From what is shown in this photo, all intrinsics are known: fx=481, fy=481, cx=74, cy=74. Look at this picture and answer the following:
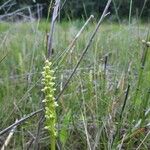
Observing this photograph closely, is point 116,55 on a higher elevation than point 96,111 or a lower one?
lower

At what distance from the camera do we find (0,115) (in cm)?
120

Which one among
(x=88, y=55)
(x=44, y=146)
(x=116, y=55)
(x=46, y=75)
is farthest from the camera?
(x=116, y=55)

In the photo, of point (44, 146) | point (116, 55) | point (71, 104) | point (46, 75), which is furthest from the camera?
point (116, 55)

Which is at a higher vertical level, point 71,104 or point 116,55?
point 71,104

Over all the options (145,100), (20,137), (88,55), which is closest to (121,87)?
(145,100)

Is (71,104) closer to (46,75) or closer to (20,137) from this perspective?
(20,137)

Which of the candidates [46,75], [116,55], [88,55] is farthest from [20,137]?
[116,55]

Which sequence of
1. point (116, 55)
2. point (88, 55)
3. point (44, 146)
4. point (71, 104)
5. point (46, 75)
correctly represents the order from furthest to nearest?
point (116, 55)
point (88, 55)
point (71, 104)
point (44, 146)
point (46, 75)

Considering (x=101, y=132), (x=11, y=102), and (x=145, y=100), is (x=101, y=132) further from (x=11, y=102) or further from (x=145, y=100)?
(x=11, y=102)

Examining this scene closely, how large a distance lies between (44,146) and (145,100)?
285mm

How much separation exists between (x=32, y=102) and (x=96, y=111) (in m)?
0.22

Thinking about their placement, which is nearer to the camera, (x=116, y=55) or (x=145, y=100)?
(x=145, y=100)

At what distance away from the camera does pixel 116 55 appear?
2068 millimetres

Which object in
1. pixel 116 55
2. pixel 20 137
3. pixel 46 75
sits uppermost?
pixel 46 75
